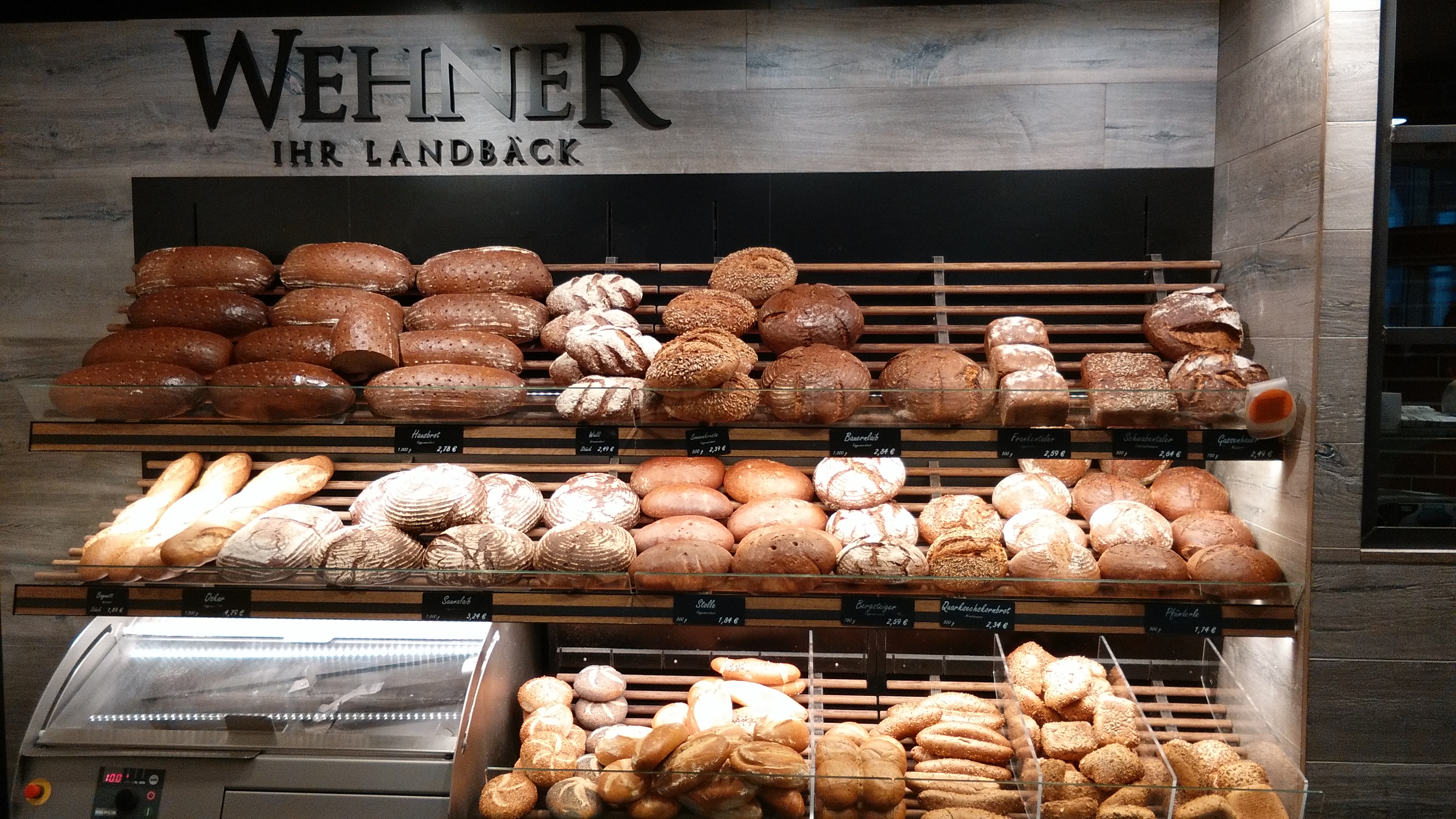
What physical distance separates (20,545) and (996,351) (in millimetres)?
3487

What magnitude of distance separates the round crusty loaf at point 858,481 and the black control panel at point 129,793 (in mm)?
1863

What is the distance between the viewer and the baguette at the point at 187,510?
91.0 inches

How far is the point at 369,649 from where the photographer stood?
2498 millimetres

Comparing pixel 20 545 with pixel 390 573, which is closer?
pixel 390 573

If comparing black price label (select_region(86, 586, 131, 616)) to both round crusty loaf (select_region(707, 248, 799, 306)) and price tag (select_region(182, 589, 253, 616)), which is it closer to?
price tag (select_region(182, 589, 253, 616))

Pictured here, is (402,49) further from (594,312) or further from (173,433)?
(173,433)

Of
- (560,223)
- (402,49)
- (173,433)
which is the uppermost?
(402,49)

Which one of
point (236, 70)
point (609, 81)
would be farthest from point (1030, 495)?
point (236, 70)

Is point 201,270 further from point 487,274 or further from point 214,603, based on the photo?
point 214,603

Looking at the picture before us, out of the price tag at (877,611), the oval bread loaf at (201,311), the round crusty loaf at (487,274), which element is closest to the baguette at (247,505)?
the oval bread loaf at (201,311)

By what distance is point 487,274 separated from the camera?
2.86 meters

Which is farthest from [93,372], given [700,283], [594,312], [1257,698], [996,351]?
[1257,698]

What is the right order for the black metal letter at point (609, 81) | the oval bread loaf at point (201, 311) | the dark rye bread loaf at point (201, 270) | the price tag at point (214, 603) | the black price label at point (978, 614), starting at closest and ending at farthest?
the black price label at point (978, 614) → the price tag at point (214, 603) → the oval bread loaf at point (201, 311) → the dark rye bread loaf at point (201, 270) → the black metal letter at point (609, 81)

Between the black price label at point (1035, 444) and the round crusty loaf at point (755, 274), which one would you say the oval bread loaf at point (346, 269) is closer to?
the round crusty loaf at point (755, 274)
